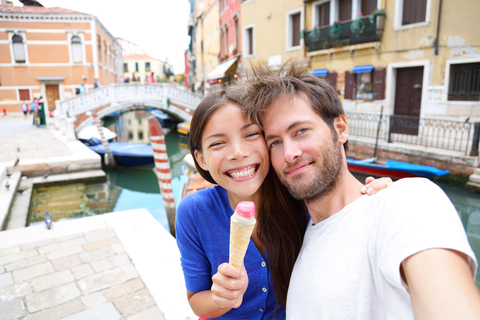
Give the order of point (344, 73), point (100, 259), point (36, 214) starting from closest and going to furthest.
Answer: point (100, 259)
point (36, 214)
point (344, 73)

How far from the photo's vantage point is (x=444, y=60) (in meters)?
8.76

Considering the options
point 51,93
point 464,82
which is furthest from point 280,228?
point 51,93

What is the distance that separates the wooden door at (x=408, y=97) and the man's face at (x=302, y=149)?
9351 millimetres

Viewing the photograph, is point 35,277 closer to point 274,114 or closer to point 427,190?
point 274,114

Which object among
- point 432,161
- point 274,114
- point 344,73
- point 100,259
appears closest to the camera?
point 274,114

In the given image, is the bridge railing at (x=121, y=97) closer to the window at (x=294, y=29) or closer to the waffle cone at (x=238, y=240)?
the window at (x=294, y=29)

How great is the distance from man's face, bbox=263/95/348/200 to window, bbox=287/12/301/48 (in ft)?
44.8

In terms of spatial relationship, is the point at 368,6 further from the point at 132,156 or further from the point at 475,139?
the point at 132,156

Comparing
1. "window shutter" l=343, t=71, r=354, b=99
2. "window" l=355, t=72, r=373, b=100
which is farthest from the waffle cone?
"window shutter" l=343, t=71, r=354, b=99

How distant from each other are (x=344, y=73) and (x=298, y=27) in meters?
3.37

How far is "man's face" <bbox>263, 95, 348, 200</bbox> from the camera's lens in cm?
105

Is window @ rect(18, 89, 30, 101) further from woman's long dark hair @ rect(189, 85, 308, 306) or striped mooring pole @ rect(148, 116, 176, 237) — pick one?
woman's long dark hair @ rect(189, 85, 308, 306)

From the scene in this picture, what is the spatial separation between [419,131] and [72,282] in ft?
30.8

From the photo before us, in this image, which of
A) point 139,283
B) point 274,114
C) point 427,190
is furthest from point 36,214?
point 427,190
